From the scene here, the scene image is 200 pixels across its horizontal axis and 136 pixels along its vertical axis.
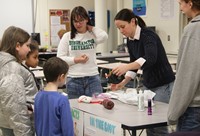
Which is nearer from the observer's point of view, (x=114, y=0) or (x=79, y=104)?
(x=79, y=104)

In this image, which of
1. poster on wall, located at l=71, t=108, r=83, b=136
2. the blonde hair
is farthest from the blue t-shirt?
the blonde hair

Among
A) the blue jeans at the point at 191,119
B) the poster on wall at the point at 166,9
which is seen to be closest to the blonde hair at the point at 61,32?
the poster on wall at the point at 166,9

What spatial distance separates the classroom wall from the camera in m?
6.83

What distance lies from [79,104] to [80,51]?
0.70 metres

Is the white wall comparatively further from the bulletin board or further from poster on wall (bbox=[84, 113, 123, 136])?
poster on wall (bbox=[84, 113, 123, 136])

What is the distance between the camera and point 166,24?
7094 mm

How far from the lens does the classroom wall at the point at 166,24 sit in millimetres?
6832

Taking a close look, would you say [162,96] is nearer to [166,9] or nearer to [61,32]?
[166,9]

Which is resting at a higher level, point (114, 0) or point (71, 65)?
point (114, 0)

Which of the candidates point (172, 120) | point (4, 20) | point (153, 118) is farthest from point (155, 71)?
point (4, 20)

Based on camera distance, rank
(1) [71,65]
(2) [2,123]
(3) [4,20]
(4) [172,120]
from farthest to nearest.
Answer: (3) [4,20] → (1) [71,65] → (2) [2,123] → (4) [172,120]

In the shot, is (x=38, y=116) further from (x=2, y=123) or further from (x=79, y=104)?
(x=79, y=104)

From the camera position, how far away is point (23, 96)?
2.11 metres

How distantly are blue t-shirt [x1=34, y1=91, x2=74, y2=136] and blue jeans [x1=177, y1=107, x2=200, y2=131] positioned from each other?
72 centimetres
